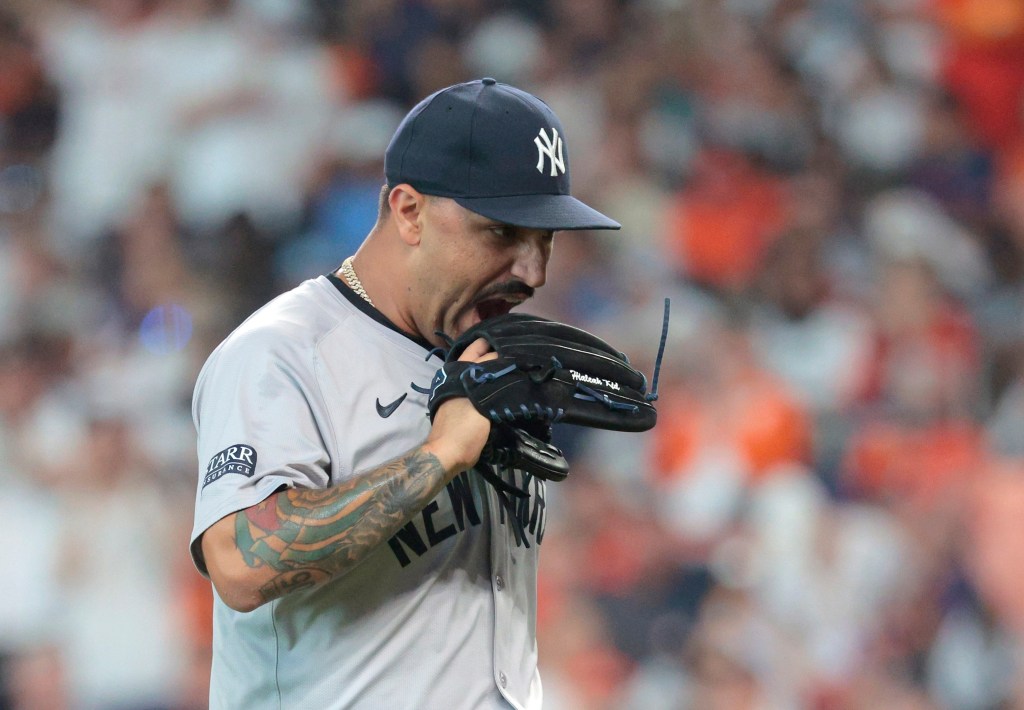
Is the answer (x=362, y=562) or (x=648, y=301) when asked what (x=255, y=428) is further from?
(x=648, y=301)

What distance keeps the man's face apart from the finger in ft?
0.46

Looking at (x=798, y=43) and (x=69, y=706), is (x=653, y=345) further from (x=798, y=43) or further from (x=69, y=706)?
(x=69, y=706)

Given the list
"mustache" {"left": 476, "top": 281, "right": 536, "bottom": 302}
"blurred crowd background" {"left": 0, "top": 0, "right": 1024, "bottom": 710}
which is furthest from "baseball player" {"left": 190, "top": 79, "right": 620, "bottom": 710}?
"blurred crowd background" {"left": 0, "top": 0, "right": 1024, "bottom": 710}

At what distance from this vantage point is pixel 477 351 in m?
1.63

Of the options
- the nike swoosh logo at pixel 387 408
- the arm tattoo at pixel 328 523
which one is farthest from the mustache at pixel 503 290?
the arm tattoo at pixel 328 523

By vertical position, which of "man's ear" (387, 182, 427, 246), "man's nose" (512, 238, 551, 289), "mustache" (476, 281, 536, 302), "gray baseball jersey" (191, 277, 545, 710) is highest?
"man's ear" (387, 182, 427, 246)

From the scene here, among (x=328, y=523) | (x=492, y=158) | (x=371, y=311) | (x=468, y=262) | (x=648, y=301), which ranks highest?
(x=492, y=158)

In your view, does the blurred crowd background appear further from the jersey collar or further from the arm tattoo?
the arm tattoo

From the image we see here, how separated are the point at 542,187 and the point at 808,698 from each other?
2802mm

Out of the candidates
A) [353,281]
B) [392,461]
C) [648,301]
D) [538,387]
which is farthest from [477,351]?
[648,301]

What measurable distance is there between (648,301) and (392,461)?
3.26 m

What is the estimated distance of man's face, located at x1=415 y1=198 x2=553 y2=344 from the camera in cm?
174

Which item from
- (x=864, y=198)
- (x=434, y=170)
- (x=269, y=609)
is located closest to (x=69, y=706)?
(x=269, y=609)

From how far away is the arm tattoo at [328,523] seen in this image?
1.45 m
